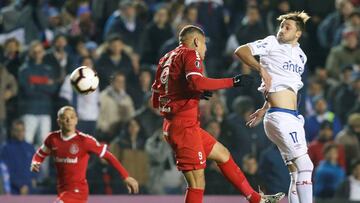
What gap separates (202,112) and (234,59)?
185cm

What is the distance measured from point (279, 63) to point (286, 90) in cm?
27

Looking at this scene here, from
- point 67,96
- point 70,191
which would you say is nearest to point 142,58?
point 67,96

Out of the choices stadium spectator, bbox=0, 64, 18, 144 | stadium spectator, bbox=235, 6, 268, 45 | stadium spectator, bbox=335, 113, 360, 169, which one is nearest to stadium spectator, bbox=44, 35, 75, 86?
stadium spectator, bbox=0, 64, 18, 144

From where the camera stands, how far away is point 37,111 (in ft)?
52.0

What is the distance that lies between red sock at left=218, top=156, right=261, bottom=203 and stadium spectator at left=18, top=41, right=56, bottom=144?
515 cm

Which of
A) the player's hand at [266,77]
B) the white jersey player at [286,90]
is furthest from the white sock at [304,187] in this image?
the player's hand at [266,77]

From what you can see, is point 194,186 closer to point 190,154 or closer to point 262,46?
point 190,154

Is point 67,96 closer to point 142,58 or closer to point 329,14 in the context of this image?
point 142,58

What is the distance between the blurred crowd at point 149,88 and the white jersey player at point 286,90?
420 cm

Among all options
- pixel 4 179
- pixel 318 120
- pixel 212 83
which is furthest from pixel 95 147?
pixel 318 120

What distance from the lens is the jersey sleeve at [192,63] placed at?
10.4 metres

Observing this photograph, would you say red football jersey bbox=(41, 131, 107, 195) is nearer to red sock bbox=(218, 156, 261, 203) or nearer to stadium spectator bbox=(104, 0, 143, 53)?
red sock bbox=(218, 156, 261, 203)

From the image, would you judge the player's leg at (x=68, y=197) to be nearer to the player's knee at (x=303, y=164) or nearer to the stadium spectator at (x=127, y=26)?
the player's knee at (x=303, y=164)

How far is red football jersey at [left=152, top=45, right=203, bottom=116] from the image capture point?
1063 centimetres
